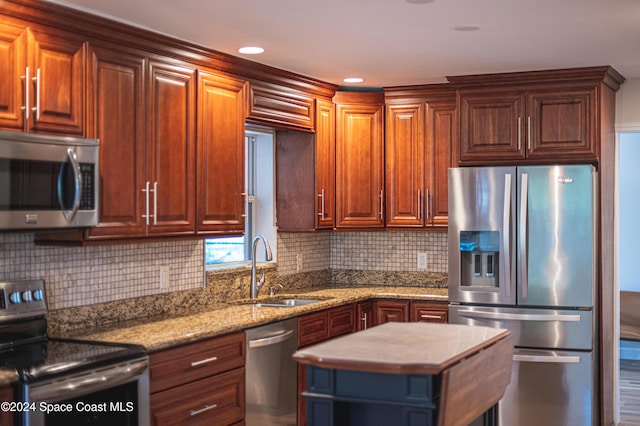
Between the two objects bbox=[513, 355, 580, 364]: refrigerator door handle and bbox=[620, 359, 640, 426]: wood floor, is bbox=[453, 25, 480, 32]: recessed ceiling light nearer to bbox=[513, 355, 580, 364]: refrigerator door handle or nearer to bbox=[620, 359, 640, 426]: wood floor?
bbox=[513, 355, 580, 364]: refrigerator door handle

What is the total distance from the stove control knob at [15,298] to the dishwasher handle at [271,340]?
4.14 ft

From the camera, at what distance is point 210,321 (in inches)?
168

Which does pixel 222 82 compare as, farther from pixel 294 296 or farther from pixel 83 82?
pixel 294 296

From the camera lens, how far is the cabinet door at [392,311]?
5.62 metres

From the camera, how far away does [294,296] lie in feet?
18.0

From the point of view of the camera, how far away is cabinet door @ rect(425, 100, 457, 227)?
18.8 ft

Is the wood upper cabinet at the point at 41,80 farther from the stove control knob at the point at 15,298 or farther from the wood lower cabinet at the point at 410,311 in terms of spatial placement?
the wood lower cabinet at the point at 410,311

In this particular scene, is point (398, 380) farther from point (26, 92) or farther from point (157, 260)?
point (157, 260)

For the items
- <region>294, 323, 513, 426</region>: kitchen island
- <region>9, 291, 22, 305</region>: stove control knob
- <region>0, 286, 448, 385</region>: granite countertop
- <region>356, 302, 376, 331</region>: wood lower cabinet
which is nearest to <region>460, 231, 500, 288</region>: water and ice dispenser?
<region>0, 286, 448, 385</region>: granite countertop

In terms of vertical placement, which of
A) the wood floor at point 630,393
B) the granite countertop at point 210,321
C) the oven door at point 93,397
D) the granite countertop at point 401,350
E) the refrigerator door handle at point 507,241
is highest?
the refrigerator door handle at point 507,241

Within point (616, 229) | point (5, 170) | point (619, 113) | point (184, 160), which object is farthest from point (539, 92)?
point (5, 170)

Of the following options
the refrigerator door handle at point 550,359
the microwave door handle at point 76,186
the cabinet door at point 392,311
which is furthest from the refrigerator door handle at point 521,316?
the microwave door handle at point 76,186

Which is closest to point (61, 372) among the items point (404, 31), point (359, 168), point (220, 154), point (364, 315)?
point (220, 154)

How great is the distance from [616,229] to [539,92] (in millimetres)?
1206
